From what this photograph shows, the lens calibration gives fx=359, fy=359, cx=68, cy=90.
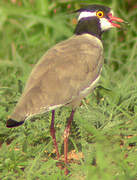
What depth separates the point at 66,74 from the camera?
9.11 ft

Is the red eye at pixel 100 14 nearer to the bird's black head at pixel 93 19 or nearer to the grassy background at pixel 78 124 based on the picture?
the bird's black head at pixel 93 19

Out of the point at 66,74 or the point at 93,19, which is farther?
the point at 93,19

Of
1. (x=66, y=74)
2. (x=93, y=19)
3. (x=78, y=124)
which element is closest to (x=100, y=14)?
(x=93, y=19)

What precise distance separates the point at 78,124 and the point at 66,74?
608 millimetres

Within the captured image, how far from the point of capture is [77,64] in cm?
284

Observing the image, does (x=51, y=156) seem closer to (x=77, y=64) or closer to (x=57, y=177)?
(x=57, y=177)

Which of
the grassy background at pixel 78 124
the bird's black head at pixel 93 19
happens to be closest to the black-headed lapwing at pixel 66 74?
the bird's black head at pixel 93 19

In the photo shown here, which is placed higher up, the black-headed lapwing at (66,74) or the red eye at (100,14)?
the red eye at (100,14)

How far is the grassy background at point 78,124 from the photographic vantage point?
260 centimetres

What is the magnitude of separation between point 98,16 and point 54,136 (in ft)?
3.74

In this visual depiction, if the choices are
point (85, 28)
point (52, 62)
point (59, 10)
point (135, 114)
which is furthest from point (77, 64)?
point (59, 10)

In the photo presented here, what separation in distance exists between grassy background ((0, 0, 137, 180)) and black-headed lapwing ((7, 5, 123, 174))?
0.22 metres

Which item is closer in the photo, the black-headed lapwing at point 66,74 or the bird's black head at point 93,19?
the black-headed lapwing at point 66,74

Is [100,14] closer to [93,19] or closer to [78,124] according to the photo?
[93,19]
